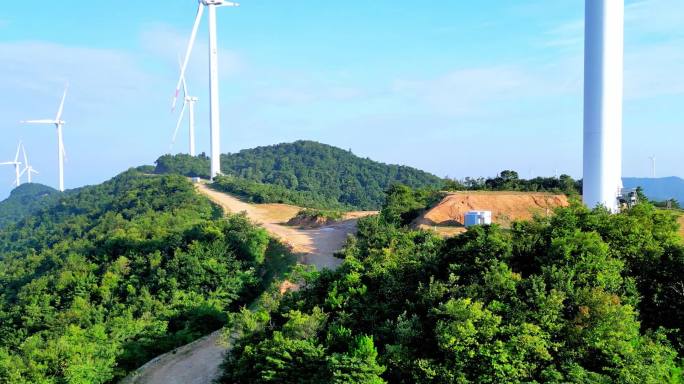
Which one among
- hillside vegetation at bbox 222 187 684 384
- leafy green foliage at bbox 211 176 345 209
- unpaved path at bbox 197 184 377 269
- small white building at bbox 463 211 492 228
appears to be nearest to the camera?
hillside vegetation at bbox 222 187 684 384

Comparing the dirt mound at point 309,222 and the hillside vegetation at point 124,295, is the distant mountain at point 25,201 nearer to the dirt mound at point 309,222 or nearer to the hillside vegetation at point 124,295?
the hillside vegetation at point 124,295

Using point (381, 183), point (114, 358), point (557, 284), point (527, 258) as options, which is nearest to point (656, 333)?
point (557, 284)

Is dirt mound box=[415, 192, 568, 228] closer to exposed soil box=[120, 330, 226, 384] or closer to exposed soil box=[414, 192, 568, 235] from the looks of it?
exposed soil box=[414, 192, 568, 235]

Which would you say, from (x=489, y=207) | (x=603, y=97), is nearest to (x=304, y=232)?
(x=489, y=207)

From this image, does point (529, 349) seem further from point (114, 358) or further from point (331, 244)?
point (331, 244)

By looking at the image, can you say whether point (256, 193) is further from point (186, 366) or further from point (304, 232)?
point (186, 366)

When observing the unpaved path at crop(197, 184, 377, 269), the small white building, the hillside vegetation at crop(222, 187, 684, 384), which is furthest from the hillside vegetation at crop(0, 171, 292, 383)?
the small white building
